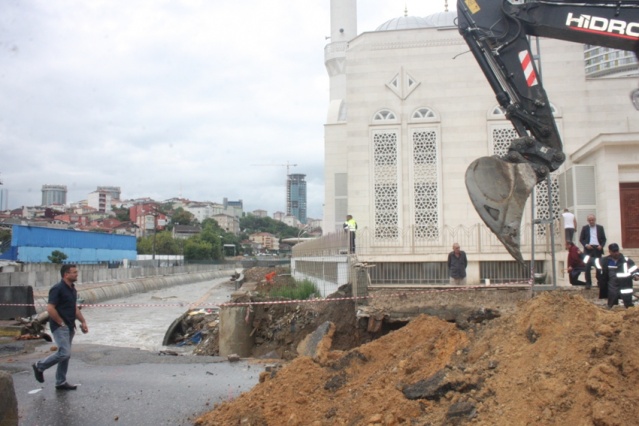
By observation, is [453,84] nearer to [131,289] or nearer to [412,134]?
[412,134]

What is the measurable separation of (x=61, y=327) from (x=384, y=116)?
14.2 metres

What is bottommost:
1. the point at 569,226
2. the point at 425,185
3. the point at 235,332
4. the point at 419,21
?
the point at 235,332

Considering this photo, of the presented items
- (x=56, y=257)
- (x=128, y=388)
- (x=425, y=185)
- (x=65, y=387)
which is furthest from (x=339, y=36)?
(x=65, y=387)

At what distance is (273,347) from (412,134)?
9389mm

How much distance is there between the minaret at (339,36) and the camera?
34.9 metres

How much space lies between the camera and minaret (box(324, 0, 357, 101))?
115 ft

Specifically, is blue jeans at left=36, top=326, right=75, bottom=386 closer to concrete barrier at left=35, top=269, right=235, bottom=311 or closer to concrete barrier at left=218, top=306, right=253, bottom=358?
concrete barrier at left=218, top=306, right=253, bottom=358

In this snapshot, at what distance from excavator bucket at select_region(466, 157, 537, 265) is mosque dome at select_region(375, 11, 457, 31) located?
21957 mm

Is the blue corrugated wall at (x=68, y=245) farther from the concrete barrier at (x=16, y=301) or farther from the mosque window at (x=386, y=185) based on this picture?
the mosque window at (x=386, y=185)

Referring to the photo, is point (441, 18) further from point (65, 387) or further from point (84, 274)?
point (65, 387)

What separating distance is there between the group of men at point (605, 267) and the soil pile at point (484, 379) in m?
4.15

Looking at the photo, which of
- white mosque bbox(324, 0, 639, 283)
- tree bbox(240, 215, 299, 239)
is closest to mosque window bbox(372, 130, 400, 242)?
white mosque bbox(324, 0, 639, 283)

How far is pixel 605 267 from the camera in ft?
33.3

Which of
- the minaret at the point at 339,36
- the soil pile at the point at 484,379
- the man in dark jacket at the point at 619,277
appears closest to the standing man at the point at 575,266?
the man in dark jacket at the point at 619,277
